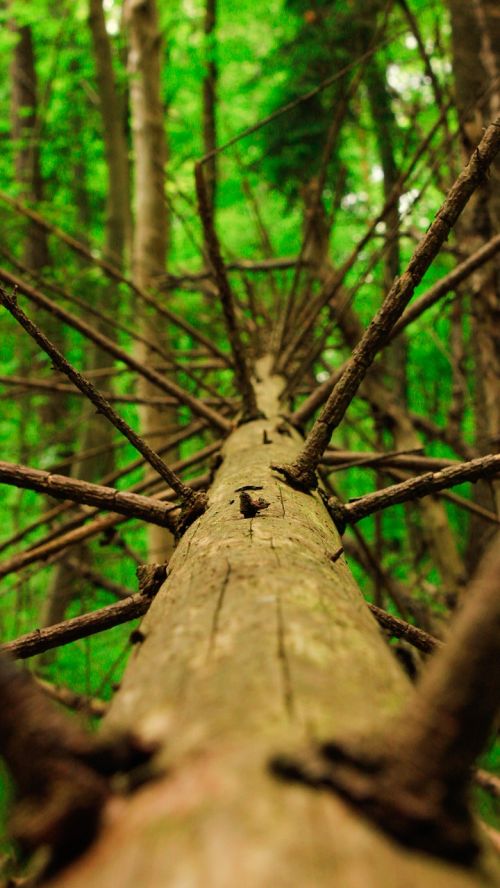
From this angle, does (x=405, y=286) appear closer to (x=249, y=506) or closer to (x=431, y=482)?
(x=431, y=482)

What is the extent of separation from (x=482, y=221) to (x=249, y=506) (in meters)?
3.12

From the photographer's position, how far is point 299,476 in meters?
1.49

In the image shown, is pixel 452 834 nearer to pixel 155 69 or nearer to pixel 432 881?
pixel 432 881

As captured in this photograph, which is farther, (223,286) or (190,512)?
(223,286)

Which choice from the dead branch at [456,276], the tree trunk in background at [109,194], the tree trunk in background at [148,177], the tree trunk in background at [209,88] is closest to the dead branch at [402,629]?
the dead branch at [456,276]

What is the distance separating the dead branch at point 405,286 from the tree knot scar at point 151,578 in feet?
1.59

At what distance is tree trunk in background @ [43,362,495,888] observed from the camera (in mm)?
447

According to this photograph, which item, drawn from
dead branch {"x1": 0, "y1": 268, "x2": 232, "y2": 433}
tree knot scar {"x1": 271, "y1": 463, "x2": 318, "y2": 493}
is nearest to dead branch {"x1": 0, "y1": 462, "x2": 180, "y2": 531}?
tree knot scar {"x1": 271, "y1": 463, "x2": 318, "y2": 493}

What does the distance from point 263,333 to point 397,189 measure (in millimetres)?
2206

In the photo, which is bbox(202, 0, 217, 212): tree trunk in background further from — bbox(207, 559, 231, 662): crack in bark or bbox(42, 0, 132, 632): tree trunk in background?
bbox(207, 559, 231, 662): crack in bark

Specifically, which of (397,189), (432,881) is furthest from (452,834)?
(397,189)

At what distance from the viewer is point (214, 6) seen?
7.31 meters

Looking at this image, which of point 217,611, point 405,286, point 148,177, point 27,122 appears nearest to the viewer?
point 217,611

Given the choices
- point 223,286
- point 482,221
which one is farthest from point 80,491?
point 482,221
